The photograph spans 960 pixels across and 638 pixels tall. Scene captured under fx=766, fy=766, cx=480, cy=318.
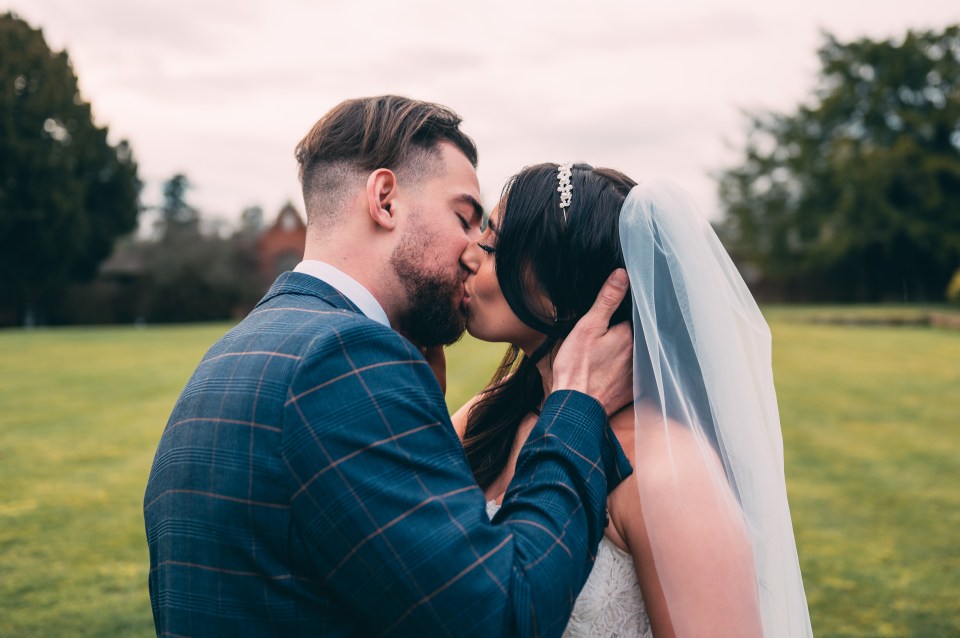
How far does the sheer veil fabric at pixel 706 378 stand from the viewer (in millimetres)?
2297

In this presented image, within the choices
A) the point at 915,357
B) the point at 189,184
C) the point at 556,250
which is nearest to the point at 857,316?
the point at 915,357

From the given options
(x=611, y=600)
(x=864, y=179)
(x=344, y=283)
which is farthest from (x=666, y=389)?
(x=864, y=179)

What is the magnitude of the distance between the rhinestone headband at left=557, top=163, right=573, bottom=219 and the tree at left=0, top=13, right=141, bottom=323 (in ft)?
125

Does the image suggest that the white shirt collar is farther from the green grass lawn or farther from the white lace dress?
the green grass lawn

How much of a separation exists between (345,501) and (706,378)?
51.9 inches

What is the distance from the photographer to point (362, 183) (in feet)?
7.79

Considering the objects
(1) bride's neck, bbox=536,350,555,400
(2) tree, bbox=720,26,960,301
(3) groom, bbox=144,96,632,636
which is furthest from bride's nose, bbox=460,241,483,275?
(2) tree, bbox=720,26,960,301

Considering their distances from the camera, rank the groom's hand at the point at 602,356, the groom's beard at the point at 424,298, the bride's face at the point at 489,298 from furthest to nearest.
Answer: the bride's face at the point at 489,298, the groom's beard at the point at 424,298, the groom's hand at the point at 602,356

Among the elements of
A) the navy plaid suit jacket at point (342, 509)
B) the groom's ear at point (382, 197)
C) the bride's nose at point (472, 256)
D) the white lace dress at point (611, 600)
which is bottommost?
the white lace dress at point (611, 600)

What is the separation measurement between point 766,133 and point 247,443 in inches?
2027

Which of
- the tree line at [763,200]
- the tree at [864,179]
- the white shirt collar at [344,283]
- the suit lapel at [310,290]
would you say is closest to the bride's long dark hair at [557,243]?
the white shirt collar at [344,283]

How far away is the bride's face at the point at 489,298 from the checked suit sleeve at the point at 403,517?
0.91 meters

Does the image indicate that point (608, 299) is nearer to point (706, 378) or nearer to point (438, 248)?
point (706, 378)

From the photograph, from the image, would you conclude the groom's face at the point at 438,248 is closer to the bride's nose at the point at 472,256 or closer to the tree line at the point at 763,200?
the bride's nose at the point at 472,256
